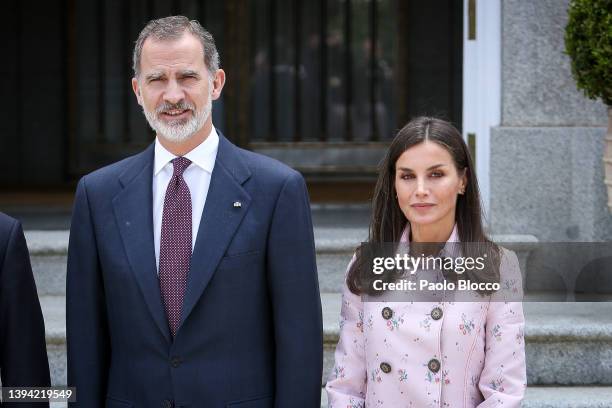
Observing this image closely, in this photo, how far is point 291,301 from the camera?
3047mm

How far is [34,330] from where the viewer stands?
118 inches

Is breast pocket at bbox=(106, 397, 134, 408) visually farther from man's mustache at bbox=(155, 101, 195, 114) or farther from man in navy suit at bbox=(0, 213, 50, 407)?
man's mustache at bbox=(155, 101, 195, 114)

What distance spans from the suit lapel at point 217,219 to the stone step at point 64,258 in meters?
2.51

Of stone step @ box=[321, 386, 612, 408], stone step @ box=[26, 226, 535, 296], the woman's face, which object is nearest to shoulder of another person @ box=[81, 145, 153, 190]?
the woman's face

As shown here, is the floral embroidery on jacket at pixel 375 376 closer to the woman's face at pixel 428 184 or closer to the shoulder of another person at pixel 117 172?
the woman's face at pixel 428 184

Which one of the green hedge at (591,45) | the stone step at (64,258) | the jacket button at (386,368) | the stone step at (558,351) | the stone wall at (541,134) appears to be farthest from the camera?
the stone wall at (541,134)

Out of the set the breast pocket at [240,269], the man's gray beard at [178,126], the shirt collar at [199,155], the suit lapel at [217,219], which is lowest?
the breast pocket at [240,269]

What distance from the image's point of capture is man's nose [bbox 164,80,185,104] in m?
2.99

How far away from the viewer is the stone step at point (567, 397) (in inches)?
178

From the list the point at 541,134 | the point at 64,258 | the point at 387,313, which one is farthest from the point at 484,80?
the point at 387,313

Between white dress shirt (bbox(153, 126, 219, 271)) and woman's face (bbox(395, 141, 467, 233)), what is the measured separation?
0.52m

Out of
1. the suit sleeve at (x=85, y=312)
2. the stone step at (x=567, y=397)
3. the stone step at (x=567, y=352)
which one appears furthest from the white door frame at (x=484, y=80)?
the suit sleeve at (x=85, y=312)

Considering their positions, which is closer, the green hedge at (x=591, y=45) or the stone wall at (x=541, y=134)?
the green hedge at (x=591, y=45)

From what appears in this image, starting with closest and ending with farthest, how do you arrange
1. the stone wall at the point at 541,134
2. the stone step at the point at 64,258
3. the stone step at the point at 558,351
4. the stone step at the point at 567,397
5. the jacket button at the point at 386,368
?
the jacket button at the point at 386,368
the stone step at the point at 567,397
the stone step at the point at 558,351
the stone step at the point at 64,258
the stone wall at the point at 541,134
